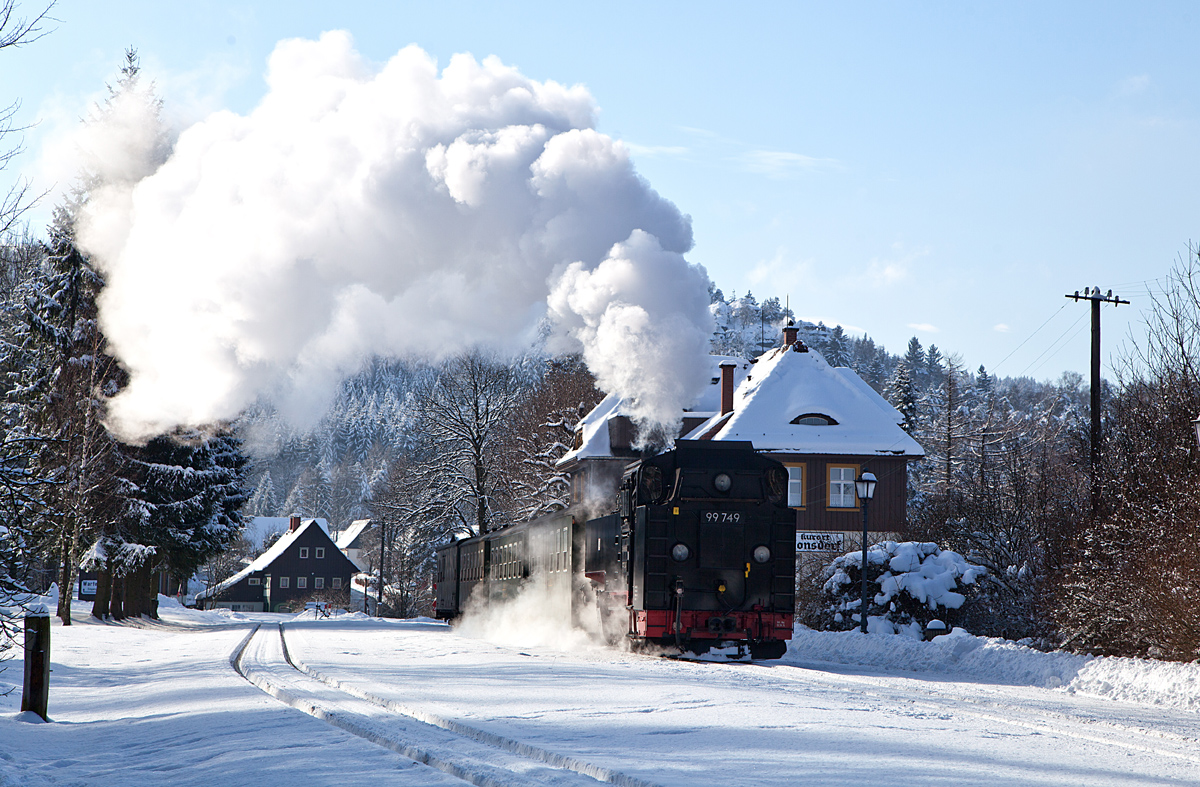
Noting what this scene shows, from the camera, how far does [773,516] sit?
1714 cm

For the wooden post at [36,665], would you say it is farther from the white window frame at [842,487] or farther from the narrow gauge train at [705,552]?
the white window frame at [842,487]

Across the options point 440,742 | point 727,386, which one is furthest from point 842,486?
point 440,742

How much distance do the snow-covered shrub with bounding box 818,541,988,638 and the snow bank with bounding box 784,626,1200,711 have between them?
224cm

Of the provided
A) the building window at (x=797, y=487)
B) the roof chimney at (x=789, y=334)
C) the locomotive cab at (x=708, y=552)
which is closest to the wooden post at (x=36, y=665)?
the locomotive cab at (x=708, y=552)

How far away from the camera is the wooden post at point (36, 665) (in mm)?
10039

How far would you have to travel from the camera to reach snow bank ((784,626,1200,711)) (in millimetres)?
11883

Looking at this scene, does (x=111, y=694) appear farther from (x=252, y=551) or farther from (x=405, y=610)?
(x=252, y=551)

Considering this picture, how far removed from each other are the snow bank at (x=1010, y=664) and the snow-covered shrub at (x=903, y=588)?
2.24 metres

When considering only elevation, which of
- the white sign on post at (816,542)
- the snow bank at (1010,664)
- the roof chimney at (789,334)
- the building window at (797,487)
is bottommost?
the snow bank at (1010,664)

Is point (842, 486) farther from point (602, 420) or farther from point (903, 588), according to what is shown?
point (903, 588)

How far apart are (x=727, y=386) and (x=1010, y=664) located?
27103 millimetres

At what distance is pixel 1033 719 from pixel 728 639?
7904 millimetres

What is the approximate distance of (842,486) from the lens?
39156 millimetres

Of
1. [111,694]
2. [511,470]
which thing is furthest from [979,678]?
[511,470]
